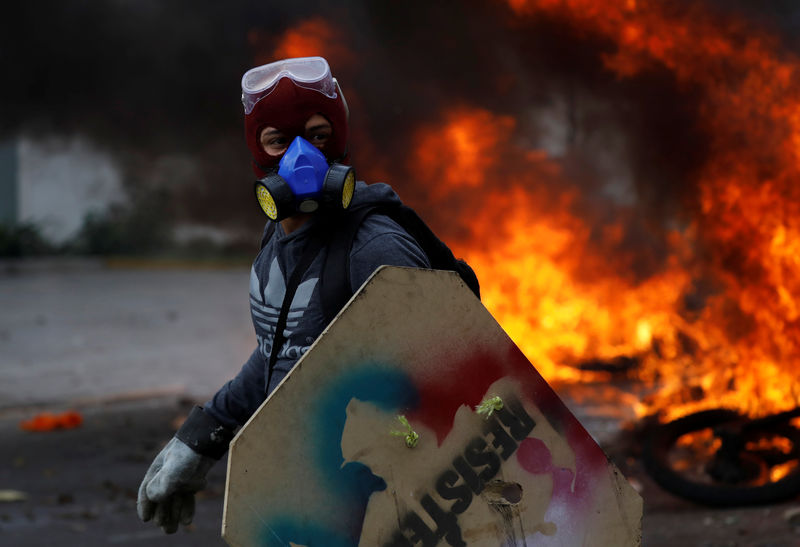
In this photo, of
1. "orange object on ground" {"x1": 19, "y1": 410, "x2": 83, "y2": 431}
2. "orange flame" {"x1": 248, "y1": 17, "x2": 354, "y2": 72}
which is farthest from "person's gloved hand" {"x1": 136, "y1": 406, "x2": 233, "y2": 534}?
"orange flame" {"x1": 248, "y1": 17, "x2": 354, "y2": 72}

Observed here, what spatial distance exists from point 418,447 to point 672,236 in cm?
505

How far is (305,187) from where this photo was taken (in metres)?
2.02

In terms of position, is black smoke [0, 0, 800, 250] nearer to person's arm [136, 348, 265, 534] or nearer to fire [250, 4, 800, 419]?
fire [250, 4, 800, 419]

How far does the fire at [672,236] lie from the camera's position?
5426 mm

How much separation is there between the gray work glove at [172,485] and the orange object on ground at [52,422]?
14.7 ft

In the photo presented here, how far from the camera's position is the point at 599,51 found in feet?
20.6

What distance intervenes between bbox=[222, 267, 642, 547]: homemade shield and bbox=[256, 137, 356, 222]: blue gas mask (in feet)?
1.16

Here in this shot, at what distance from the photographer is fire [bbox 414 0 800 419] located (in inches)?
214

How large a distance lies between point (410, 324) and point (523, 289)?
5.42 m

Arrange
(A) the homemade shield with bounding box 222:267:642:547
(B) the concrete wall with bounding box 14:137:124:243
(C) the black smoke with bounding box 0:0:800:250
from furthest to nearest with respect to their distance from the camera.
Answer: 1. (B) the concrete wall with bounding box 14:137:124:243
2. (C) the black smoke with bounding box 0:0:800:250
3. (A) the homemade shield with bounding box 222:267:642:547

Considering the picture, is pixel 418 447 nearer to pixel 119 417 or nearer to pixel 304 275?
pixel 304 275

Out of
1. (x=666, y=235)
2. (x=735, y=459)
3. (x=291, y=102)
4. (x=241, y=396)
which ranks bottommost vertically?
(x=735, y=459)

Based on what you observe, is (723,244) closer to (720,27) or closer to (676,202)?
(676,202)

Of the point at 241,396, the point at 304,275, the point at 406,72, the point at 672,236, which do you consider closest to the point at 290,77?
the point at 304,275
